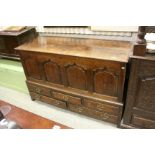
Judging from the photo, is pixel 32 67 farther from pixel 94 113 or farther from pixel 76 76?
pixel 94 113

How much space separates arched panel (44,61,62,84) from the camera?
5.70 ft

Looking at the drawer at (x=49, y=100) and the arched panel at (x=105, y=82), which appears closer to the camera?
the arched panel at (x=105, y=82)

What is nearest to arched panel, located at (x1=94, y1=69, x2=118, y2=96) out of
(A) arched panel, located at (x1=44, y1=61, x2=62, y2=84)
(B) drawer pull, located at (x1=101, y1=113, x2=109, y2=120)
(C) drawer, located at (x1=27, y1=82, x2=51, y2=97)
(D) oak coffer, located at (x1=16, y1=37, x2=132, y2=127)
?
(D) oak coffer, located at (x1=16, y1=37, x2=132, y2=127)

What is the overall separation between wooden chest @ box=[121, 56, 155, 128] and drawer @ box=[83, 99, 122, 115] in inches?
4.1

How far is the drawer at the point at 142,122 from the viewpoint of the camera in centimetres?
153

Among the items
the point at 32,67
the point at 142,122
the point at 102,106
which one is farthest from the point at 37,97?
the point at 142,122

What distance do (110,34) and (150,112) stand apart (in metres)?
0.95

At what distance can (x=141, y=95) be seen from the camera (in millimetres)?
1433

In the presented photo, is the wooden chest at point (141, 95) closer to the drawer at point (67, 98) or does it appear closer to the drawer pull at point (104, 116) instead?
the drawer pull at point (104, 116)

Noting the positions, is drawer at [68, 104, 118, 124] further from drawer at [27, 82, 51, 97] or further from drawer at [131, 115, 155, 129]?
drawer at [27, 82, 51, 97]

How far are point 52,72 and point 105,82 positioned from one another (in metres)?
0.65

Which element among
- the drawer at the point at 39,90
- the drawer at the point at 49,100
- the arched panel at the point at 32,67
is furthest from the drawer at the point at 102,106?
the arched panel at the point at 32,67
